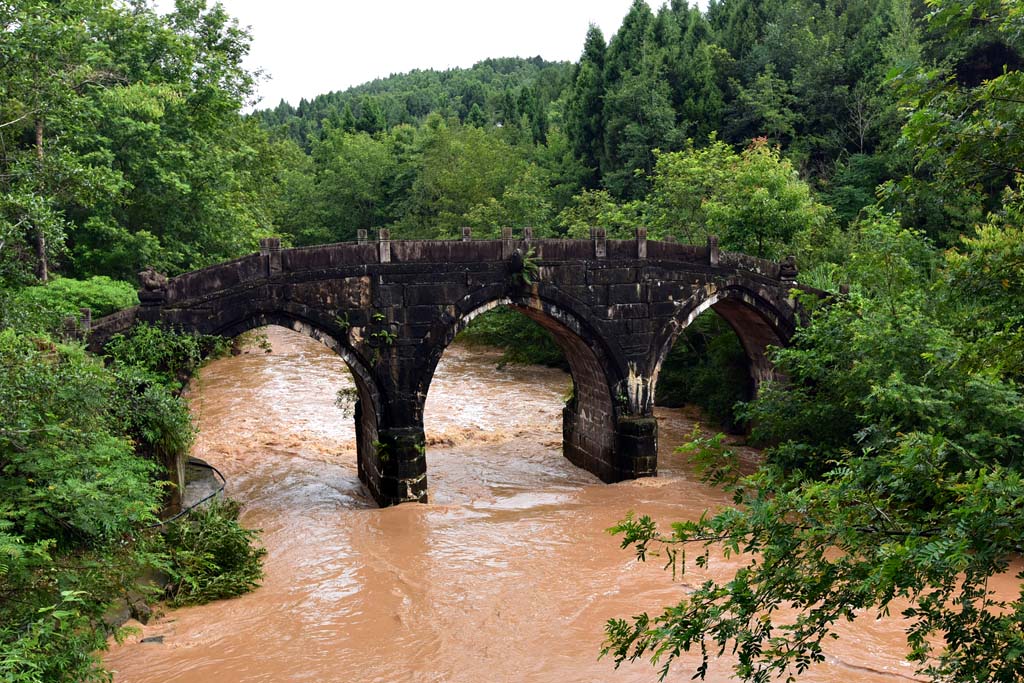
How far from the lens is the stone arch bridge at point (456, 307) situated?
15766 millimetres

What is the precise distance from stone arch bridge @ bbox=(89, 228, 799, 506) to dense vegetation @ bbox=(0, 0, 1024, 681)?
4.44 ft

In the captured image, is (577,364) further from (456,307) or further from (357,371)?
(357,371)

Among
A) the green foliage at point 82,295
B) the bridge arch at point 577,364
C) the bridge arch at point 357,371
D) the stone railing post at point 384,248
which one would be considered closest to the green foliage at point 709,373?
the bridge arch at point 577,364

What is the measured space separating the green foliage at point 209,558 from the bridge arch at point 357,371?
3454 mm

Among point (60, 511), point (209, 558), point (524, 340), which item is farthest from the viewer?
point (524, 340)

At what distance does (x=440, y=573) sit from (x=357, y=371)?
470 cm

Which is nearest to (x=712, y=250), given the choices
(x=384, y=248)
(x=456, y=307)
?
(x=456, y=307)

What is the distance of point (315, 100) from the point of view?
11688 cm

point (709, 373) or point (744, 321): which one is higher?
point (744, 321)

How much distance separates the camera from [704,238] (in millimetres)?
26500

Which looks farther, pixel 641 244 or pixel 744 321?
pixel 744 321

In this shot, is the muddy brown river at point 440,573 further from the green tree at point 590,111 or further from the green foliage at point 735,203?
the green tree at point 590,111

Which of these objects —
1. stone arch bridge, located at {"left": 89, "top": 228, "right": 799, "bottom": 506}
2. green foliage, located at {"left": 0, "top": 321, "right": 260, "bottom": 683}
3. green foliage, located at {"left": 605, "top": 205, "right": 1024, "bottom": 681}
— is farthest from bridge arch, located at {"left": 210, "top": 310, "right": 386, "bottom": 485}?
green foliage, located at {"left": 605, "top": 205, "right": 1024, "bottom": 681}


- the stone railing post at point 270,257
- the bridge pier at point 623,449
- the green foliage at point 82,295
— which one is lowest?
the bridge pier at point 623,449
